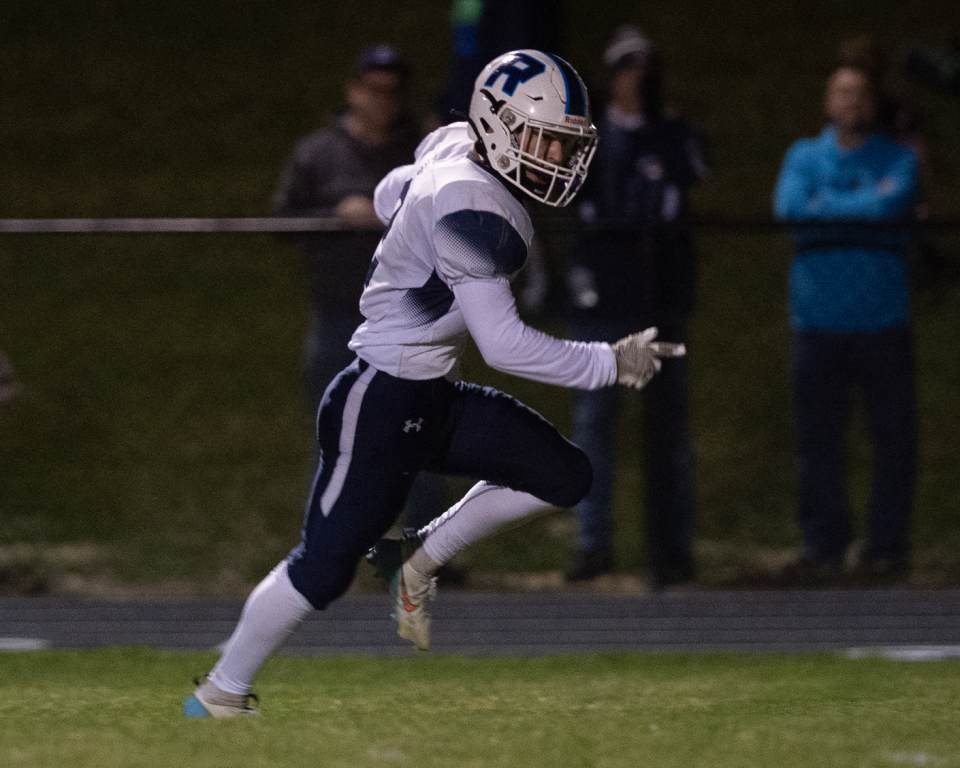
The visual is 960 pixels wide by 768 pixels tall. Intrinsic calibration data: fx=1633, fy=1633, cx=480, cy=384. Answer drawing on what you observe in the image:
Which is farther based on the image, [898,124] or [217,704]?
[898,124]

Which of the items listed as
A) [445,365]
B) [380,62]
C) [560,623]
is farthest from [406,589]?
[380,62]

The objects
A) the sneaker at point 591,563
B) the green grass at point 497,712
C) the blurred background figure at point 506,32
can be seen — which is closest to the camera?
the green grass at point 497,712

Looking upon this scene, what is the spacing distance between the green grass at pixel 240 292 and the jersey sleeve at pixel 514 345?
2.79m

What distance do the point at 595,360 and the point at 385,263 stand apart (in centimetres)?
65

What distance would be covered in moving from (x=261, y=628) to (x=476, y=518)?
731 millimetres

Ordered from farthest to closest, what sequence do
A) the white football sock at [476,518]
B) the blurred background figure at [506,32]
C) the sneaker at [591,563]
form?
the blurred background figure at [506,32] → the sneaker at [591,563] → the white football sock at [476,518]

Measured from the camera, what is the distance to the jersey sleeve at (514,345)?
4.20 metres

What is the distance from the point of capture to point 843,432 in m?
7.27

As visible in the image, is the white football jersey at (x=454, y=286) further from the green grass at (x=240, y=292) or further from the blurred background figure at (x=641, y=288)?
the green grass at (x=240, y=292)

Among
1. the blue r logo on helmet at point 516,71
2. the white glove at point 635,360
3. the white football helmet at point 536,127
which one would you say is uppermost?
the blue r logo on helmet at point 516,71

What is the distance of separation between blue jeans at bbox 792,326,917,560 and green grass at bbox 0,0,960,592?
1.52 feet

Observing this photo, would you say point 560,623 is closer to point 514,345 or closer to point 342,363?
point 342,363

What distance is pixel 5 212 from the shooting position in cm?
1498

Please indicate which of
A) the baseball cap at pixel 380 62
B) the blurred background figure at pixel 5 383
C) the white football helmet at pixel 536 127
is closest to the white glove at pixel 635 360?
the white football helmet at pixel 536 127
